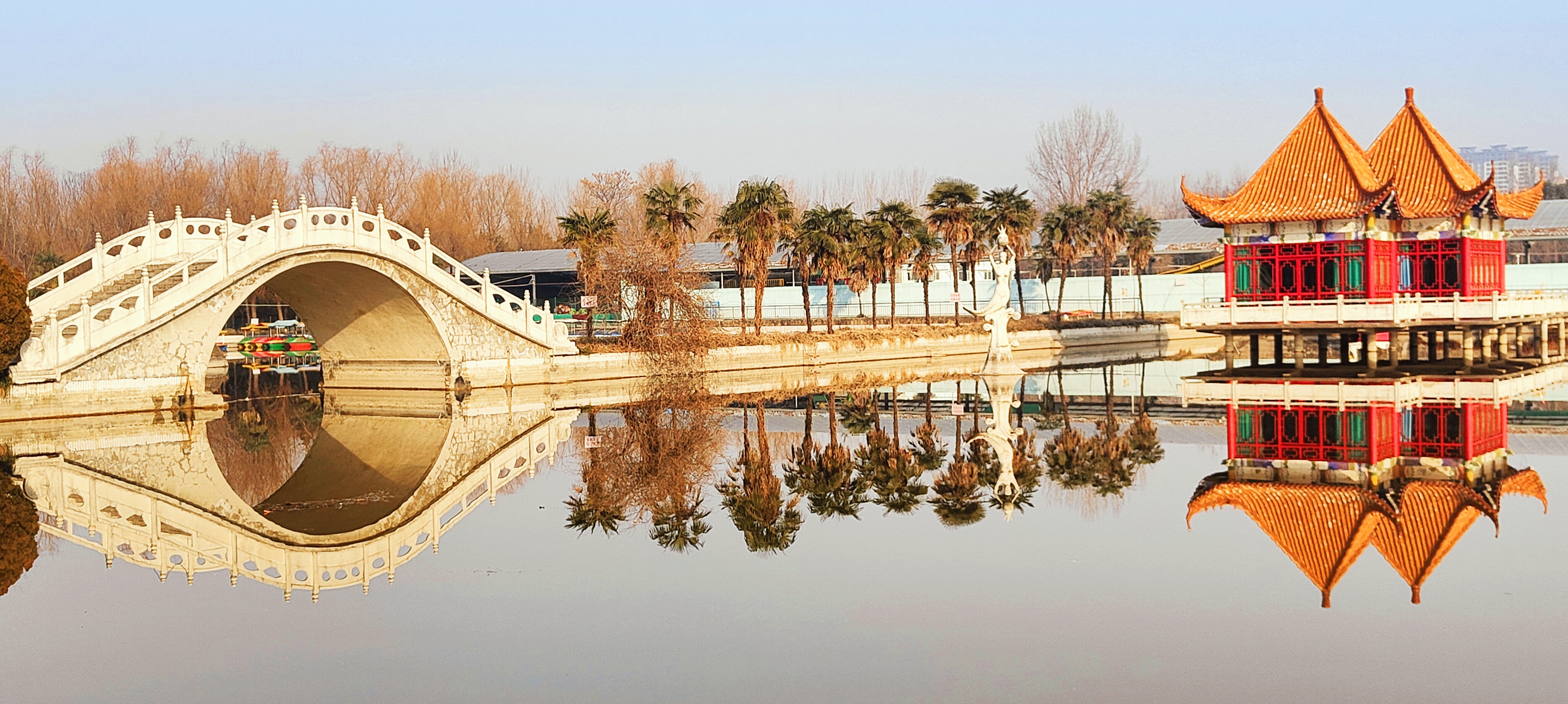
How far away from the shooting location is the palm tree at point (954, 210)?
47.9 metres

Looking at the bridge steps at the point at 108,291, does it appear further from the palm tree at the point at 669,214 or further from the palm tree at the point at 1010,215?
the palm tree at the point at 1010,215

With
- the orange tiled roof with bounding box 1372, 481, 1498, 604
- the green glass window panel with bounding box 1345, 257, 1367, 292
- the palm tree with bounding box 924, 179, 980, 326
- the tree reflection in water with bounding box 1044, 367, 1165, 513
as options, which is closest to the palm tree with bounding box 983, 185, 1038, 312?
the palm tree with bounding box 924, 179, 980, 326

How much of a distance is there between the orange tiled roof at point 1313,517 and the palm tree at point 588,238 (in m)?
23.8

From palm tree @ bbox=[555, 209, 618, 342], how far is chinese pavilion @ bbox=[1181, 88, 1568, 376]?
49.6 feet

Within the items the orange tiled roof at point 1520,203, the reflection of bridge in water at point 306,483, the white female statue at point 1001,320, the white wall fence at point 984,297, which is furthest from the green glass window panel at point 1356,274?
the white wall fence at point 984,297

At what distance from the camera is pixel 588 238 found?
133 ft

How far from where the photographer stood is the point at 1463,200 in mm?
39344

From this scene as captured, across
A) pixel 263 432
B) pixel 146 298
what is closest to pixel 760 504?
pixel 263 432

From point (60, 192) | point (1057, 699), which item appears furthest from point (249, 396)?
point (60, 192)

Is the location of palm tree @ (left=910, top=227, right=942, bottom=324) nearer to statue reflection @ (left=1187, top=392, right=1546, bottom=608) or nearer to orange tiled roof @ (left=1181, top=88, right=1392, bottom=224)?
orange tiled roof @ (left=1181, top=88, right=1392, bottom=224)

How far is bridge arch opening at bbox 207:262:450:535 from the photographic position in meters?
Result: 17.9

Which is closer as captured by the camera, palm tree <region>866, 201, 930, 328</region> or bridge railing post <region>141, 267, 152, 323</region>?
bridge railing post <region>141, 267, 152, 323</region>

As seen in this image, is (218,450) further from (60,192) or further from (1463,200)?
(60,192)

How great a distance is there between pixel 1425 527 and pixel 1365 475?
3.77m
